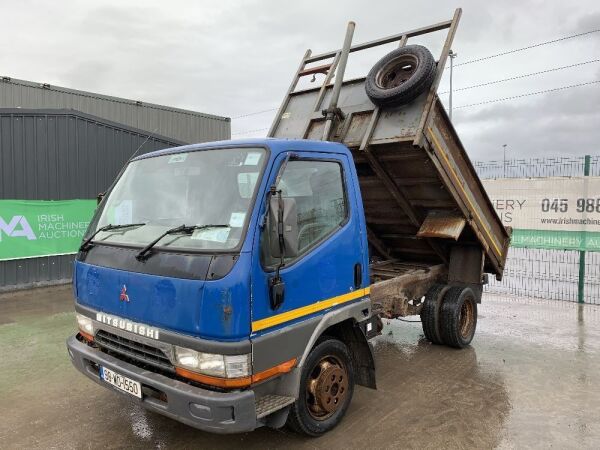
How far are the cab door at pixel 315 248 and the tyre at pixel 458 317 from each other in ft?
7.62

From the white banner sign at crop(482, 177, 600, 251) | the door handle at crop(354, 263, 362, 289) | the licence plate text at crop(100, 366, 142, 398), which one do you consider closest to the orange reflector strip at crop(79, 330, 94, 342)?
the licence plate text at crop(100, 366, 142, 398)

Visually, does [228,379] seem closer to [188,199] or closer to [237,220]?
[237,220]

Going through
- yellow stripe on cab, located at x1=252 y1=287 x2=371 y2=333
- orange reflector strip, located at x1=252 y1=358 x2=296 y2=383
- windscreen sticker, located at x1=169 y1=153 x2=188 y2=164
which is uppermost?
windscreen sticker, located at x1=169 y1=153 x2=188 y2=164

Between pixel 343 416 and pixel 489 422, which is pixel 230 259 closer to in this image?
pixel 343 416

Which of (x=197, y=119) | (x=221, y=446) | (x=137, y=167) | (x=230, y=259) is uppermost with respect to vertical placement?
(x=197, y=119)

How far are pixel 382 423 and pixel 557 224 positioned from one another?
6.44 meters

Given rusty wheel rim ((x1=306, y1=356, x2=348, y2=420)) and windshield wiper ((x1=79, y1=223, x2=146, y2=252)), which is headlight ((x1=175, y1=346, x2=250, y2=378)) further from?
windshield wiper ((x1=79, y1=223, x2=146, y2=252))

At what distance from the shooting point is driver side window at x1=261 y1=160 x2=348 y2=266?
3.37m

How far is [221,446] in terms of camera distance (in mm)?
3633

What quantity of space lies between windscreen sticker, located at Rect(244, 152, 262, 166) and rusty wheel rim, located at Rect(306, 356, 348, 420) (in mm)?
1680

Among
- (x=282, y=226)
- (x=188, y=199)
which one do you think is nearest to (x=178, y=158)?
(x=188, y=199)

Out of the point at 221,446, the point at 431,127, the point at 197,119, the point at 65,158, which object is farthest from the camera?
the point at 197,119

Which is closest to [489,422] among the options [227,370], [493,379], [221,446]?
[493,379]

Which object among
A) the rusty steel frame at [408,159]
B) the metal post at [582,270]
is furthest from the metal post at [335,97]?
the metal post at [582,270]
